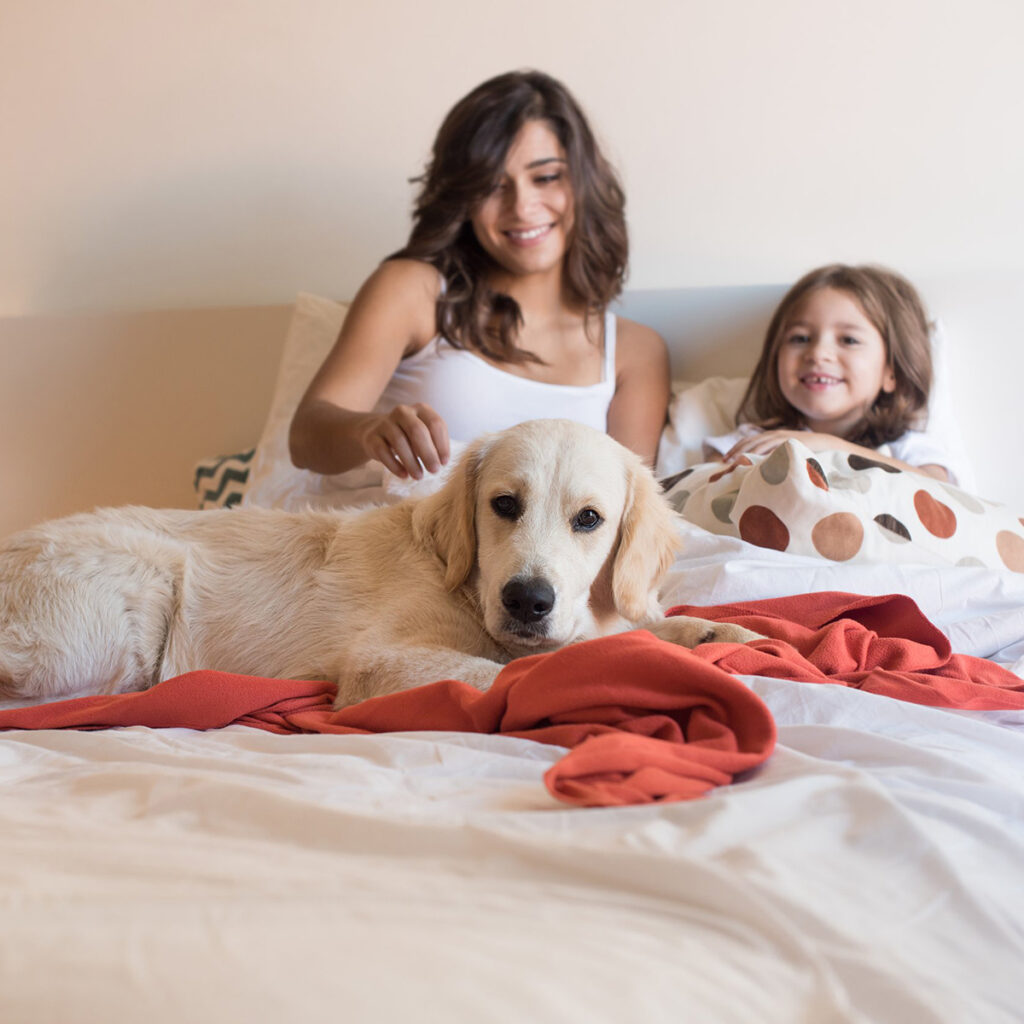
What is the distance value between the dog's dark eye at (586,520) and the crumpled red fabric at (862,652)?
328mm

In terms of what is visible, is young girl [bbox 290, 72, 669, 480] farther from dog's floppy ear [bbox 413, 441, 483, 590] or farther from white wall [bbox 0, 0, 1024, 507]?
dog's floppy ear [bbox 413, 441, 483, 590]

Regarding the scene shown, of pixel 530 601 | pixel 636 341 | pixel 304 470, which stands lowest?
pixel 304 470

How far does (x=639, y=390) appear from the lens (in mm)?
3184

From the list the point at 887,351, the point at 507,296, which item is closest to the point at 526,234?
the point at 507,296

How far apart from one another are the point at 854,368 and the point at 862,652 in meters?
1.59

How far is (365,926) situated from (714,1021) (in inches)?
11.0

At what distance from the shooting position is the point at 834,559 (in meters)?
2.19

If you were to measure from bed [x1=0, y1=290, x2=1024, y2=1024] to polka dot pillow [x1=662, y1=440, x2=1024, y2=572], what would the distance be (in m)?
0.79

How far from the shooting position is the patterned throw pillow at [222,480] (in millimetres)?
3410

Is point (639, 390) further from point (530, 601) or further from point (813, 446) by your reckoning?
point (530, 601)

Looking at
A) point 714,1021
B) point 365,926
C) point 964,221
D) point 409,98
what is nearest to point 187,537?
point 365,926

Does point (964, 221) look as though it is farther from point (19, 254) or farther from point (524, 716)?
point (19, 254)

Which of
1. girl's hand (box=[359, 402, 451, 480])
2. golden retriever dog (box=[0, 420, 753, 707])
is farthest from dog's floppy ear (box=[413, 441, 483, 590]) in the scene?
girl's hand (box=[359, 402, 451, 480])

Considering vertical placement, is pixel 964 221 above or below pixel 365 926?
above
